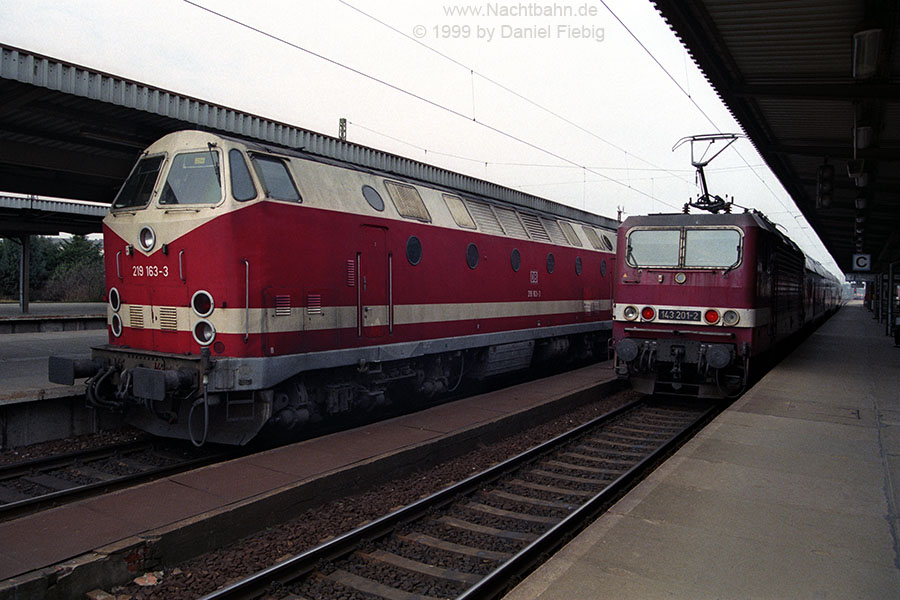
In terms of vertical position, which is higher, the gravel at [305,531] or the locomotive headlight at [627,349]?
the locomotive headlight at [627,349]

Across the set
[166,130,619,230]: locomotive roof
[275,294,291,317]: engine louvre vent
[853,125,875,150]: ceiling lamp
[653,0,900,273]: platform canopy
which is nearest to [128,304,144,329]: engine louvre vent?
[275,294,291,317]: engine louvre vent

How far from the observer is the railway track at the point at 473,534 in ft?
15.5

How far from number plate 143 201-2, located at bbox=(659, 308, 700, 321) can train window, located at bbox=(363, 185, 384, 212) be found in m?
5.48

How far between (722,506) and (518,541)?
70.5 inches

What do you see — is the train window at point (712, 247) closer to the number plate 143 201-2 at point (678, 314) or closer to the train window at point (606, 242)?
the number plate 143 201-2 at point (678, 314)

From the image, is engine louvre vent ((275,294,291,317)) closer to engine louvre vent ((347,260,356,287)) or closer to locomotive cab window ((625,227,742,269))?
engine louvre vent ((347,260,356,287))

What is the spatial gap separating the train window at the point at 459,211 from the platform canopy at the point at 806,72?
4.32 m

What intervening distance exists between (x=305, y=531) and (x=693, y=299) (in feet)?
26.4

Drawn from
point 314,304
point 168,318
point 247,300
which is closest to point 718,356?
point 314,304

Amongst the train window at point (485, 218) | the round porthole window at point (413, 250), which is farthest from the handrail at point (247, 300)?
the train window at point (485, 218)

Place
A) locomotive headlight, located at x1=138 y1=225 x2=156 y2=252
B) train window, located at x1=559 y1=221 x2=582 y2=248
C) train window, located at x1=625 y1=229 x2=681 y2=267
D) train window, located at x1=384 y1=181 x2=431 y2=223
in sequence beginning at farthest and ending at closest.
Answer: train window, located at x1=559 y1=221 x2=582 y2=248
train window, located at x1=625 y1=229 x2=681 y2=267
train window, located at x1=384 y1=181 x2=431 y2=223
locomotive headlight, located at x1=138 y1=225 x2=156 y2=252

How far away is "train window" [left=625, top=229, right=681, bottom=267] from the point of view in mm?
11562

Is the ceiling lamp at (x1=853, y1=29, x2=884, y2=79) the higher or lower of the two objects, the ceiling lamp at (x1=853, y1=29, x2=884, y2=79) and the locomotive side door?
the higher

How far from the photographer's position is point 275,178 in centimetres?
756
